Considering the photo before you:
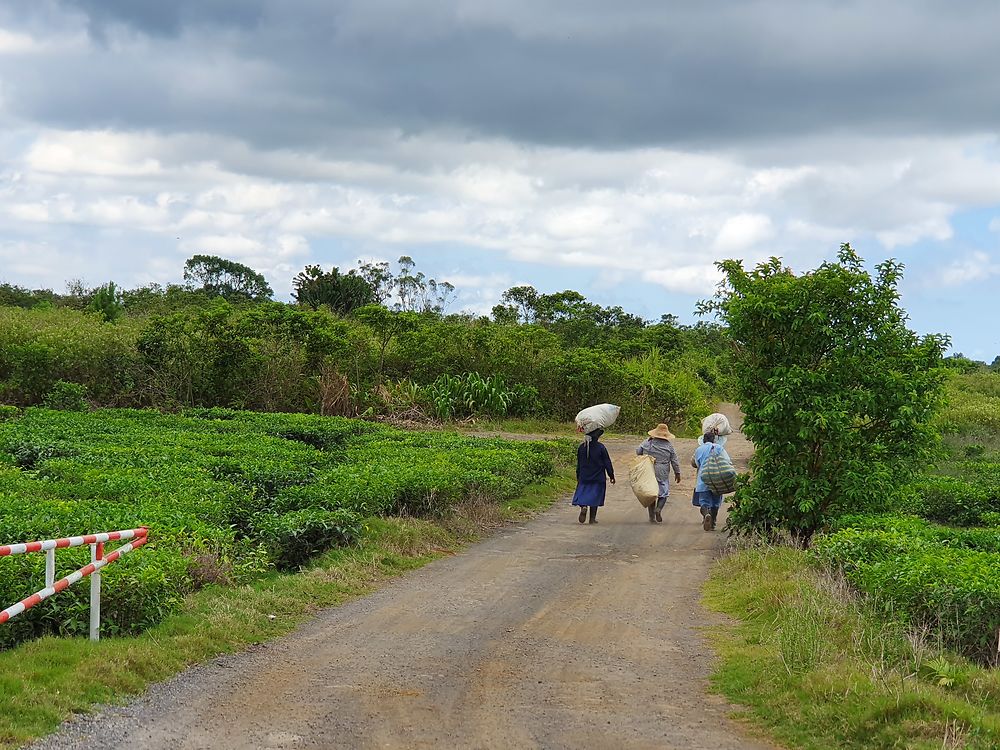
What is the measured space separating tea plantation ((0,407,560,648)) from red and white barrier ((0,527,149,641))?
0.68ft

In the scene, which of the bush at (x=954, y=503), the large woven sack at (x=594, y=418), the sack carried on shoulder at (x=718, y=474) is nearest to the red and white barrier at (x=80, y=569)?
the large woven sack at (x=594, y=418)

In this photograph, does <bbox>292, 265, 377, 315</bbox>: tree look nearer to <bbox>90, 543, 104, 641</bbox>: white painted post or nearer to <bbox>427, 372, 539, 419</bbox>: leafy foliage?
<bbox>427, 372, 539, 419</bbox>: leafy foliage

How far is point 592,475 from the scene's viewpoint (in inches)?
647

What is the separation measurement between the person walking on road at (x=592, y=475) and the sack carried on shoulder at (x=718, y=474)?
1550 millimetres

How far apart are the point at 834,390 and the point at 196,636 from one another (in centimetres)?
873

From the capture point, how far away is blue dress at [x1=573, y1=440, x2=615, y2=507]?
16.4 metres

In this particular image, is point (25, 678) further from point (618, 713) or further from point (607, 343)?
point (607, 343)

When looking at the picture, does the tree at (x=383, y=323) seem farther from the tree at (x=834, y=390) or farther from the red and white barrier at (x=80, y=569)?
the red and white barrier at (x=80, y=569)

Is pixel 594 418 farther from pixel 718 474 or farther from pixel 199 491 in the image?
pixel 199 491

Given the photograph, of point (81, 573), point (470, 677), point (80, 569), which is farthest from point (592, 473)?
point (81, 573)

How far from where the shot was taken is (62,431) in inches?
794

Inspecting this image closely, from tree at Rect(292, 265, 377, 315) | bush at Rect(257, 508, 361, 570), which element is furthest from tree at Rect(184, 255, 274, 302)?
bush at Rect(257, 508, 361, 570)

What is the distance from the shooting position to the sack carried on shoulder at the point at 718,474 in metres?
15.7

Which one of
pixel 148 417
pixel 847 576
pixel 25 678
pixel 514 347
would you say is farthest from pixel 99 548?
pixel 514 347
